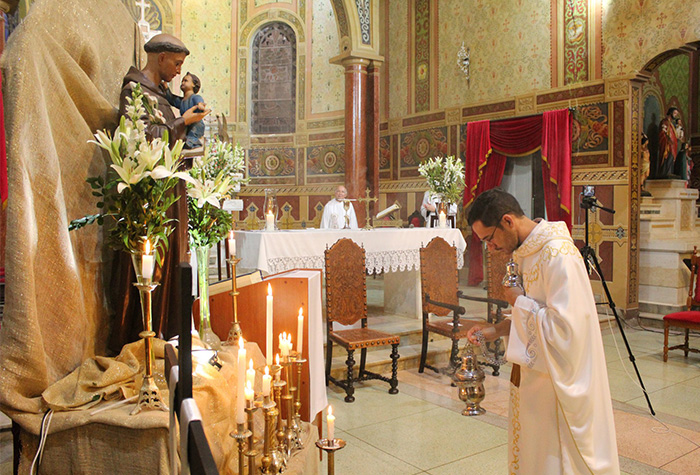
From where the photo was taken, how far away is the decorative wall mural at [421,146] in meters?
11.8

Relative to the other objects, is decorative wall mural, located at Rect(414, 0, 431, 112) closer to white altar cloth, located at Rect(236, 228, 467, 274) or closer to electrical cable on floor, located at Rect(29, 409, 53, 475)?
white altar cloth, located at Rect(236, 228, 467, 274)

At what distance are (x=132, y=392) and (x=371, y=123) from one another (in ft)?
29.8

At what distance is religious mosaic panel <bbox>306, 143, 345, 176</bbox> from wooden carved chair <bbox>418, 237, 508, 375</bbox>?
7.31 m

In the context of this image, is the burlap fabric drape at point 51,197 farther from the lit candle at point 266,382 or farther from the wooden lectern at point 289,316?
the wooden lectern at point 289,316

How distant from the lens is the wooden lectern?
3.52m

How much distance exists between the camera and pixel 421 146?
1216 cm

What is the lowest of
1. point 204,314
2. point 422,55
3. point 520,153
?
point 204,314

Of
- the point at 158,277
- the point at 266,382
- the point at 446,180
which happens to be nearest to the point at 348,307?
the point at 158,277

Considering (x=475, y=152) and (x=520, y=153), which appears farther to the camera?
(x=475, y=152)

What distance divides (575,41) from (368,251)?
5655mm

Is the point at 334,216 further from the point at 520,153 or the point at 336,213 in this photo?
the point at 520,153

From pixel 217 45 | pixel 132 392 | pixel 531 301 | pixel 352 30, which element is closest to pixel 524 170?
pixel 352 30

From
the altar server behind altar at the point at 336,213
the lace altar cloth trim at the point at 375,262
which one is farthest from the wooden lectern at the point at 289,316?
the altar server behind altar at the point at 336,213

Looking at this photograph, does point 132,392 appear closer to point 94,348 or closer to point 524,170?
point 94,348
